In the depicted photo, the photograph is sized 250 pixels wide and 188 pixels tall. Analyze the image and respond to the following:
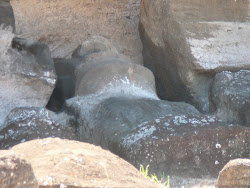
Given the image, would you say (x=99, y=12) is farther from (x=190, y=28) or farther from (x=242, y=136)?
(x=242, y=136)

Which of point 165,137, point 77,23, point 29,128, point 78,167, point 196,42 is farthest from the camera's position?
point 77,23

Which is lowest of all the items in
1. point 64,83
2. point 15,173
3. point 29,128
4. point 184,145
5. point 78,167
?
point 64,83

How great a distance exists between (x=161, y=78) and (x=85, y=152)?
7.46ft

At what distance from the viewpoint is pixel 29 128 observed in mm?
2654

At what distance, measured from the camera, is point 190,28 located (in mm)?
3531

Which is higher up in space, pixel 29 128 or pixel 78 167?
pixel 78 167

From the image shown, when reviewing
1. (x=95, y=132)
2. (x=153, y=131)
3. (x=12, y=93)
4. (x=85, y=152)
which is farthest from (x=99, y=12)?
(x=85, y=152)

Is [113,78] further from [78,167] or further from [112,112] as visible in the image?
[78,167]

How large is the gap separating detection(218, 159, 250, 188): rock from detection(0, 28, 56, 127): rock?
171cm

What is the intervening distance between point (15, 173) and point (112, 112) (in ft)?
5.26

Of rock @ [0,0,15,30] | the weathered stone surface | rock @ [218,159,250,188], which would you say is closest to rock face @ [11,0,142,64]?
rock @ [0,0,15,30]

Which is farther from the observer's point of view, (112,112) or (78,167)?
(112,112)

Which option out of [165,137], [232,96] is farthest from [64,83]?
[165,137]

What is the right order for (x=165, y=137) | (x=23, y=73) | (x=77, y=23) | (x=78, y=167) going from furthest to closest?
1. (x=77, y=23)
2. (x=23, y=73)
3. (x=165, y=137)
4. (x=78, y=167)
